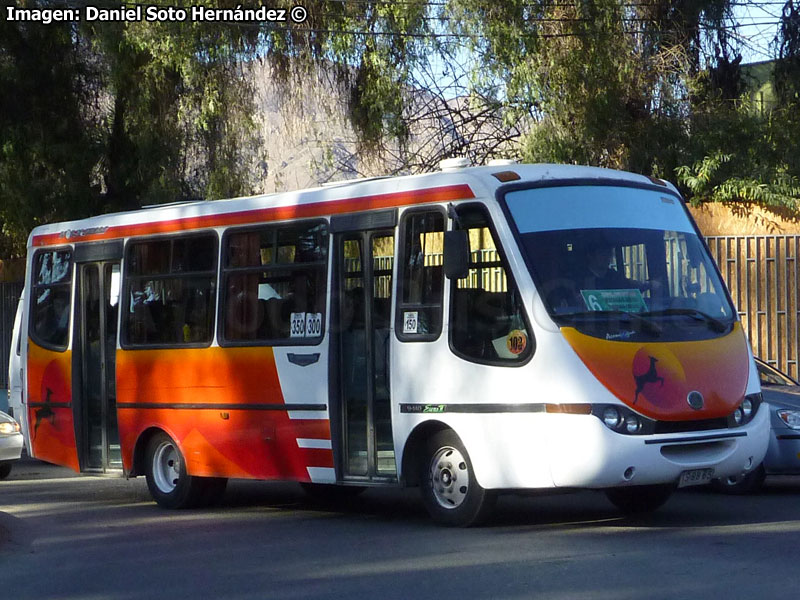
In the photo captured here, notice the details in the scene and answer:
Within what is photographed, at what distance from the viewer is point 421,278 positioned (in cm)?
1082

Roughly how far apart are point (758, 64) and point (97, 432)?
1616cm

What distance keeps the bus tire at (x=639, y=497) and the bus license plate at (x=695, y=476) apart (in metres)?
1.03

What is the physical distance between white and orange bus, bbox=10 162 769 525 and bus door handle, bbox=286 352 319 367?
0.01 metres

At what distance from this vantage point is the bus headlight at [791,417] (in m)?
12.5

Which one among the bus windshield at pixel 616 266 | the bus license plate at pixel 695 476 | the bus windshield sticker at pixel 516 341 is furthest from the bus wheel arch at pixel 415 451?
the bus license plate at pixel 695 476

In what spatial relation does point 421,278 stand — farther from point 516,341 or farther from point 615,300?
point 615,300

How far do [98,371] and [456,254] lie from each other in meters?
5.29

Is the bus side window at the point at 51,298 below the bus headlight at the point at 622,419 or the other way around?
the other way around

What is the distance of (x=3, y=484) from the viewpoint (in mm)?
16359

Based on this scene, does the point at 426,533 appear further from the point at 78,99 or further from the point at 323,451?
the point at 78,99

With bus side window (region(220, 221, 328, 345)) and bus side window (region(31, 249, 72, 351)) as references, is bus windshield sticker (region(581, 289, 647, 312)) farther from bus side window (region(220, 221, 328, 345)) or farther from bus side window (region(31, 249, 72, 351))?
bus side window (region(31, 249, 72, 351))

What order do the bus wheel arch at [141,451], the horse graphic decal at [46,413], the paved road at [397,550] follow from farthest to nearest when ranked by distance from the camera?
the horse graphic decal at [46,413] → the bus wheel arch at [141,451] → the paved road at [397,550]

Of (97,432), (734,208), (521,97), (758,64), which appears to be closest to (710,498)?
(97,432)

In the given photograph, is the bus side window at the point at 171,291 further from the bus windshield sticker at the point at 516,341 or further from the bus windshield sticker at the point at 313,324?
the bus windshield sticker at the point at 516,341
